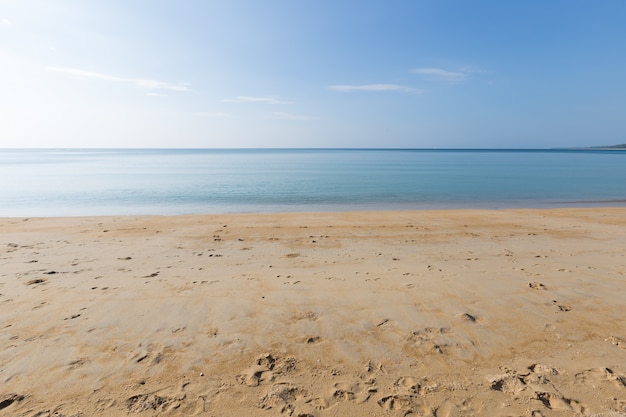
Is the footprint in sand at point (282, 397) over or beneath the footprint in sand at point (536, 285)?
over

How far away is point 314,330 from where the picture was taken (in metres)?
5.21

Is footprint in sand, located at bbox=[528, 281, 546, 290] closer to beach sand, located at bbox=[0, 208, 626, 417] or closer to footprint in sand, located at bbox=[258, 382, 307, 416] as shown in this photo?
beach sand, located at bbox=[0, 208, 626, 417]

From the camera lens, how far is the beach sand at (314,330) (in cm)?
370

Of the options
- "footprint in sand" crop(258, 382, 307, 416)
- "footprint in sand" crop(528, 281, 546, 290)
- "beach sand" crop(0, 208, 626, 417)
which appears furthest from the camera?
"footprint in sand" crop(528, 281, 546, 290)

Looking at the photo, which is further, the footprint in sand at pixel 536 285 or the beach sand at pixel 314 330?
the footprint in sand at pixel 536 285

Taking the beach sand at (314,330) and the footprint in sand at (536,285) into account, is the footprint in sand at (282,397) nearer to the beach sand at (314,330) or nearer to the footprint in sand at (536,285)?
the beach sand at (314,330)

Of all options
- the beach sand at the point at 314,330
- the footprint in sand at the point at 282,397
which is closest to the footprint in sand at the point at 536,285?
the beach sand at the point at 314,330

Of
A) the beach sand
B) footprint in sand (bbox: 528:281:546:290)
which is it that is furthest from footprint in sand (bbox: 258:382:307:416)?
footprint in sand (bbox: 528:281:546:290)

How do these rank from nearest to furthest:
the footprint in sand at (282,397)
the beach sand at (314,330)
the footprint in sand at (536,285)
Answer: the footprint in sand at (282,397), the beach sand at (314,330), the footprint in sand at (536,285)

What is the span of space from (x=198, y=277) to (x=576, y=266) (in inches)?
369

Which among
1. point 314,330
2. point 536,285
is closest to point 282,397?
point 314,330

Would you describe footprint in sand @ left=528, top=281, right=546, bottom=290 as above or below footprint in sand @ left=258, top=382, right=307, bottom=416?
below

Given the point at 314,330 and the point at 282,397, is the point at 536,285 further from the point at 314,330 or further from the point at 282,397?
the point at 282,397

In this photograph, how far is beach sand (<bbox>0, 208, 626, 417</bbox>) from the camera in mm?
3699
